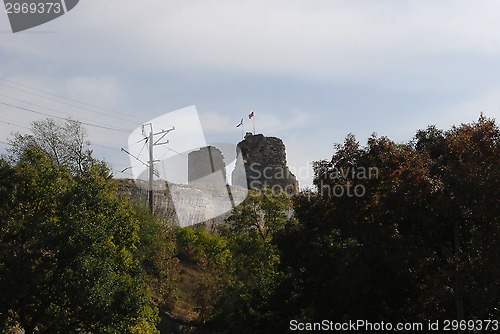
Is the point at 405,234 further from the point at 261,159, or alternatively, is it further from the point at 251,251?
the point at 261,159

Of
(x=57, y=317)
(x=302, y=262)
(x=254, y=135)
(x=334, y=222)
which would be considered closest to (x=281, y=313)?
(x=302, y=262)

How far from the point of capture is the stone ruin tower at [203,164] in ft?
231

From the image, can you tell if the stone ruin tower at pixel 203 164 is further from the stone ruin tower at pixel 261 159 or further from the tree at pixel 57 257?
the tree at pixel 57 257

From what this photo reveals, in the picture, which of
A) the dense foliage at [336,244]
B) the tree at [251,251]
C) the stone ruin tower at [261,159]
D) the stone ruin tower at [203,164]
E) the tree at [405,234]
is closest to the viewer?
the tree at [405,234]

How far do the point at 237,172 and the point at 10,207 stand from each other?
54094mm

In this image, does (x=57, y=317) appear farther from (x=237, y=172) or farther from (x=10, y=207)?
(x=237, y=172)

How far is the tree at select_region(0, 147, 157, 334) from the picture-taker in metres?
20.7

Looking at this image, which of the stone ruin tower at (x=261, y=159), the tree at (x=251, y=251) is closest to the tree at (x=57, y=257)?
the tree at (x=251, y=251)

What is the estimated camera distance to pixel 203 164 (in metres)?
71.4

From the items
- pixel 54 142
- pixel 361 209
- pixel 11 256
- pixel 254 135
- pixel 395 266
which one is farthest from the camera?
pixel 254 135

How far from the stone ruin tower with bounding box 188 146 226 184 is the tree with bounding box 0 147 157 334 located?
153ft

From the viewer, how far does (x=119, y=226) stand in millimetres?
26359

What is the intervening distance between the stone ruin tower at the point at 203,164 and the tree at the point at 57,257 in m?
46.5

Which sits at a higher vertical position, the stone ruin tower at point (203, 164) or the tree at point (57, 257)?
the stone ruin tower at point (203, 164)
